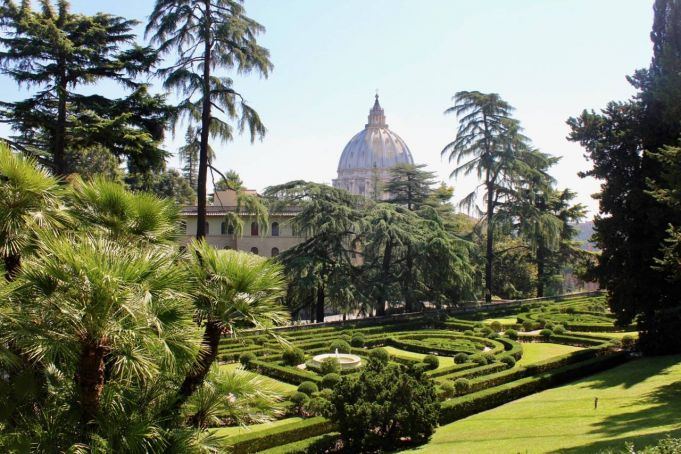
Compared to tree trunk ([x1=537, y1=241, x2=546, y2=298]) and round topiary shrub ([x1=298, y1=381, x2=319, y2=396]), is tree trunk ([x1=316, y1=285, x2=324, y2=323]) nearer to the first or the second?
round topiary shrub ([x1=298, y1=381, x2=319, y2=396])

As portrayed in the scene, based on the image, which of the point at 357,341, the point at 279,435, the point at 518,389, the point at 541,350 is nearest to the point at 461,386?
the point at 518,389

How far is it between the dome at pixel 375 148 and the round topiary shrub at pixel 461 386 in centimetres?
9611

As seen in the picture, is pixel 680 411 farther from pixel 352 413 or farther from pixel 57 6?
pixel 57 6

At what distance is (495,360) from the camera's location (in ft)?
58.9

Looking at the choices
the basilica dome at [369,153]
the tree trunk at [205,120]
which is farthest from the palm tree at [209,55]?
the basilica dome at [369,153]

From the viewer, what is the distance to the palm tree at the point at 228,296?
4945mm

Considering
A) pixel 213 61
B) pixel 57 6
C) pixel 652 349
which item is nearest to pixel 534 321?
pixel 652 349

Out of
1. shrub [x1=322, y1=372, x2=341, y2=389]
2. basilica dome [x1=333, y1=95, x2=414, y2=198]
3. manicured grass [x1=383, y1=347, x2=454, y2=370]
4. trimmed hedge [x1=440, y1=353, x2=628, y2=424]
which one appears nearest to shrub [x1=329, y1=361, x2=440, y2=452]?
trimmed hedge [x1=440, y1=353, x2=628, y2=424]

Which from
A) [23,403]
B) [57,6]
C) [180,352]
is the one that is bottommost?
[23,403]

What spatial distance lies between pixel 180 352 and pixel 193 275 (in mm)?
740

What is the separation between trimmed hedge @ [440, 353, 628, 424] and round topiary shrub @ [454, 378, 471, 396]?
0.39m

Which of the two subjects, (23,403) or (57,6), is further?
(57,6)

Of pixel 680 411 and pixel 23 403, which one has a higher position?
pixel 23 403

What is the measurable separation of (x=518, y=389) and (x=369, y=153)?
98.9 m
